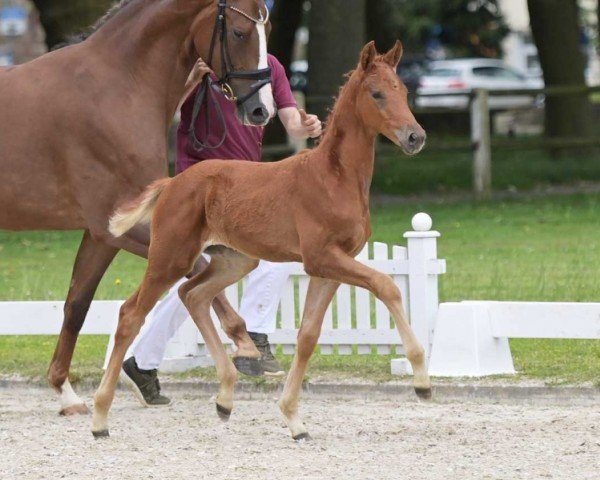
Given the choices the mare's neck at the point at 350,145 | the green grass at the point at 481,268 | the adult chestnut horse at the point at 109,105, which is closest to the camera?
the mare's neck at the point at 350,145

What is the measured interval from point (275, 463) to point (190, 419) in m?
1.29

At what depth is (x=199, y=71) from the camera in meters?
7.11

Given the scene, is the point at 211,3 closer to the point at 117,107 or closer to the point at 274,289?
the point at 117,107

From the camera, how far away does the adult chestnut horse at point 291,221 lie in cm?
578

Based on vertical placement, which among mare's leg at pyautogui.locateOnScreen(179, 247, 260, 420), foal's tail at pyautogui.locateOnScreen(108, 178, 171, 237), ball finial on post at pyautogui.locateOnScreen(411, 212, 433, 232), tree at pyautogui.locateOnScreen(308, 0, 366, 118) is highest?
foal's tail at pyautogui.locateOnScreen(108, 178, 171, 237)

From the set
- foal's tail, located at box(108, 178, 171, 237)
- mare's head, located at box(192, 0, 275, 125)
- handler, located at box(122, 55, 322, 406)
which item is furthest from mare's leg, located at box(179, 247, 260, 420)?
mare's head, located at box(192, 0, 275, 125)

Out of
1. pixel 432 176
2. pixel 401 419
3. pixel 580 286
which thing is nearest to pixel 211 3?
pixel 401 419

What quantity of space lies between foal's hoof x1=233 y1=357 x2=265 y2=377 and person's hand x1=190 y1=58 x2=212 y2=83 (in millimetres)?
1521

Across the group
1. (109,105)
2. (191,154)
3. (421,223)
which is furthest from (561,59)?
(109,105)

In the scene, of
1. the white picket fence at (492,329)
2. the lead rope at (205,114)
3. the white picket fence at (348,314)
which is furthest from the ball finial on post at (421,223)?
the lead rope at (205,114)

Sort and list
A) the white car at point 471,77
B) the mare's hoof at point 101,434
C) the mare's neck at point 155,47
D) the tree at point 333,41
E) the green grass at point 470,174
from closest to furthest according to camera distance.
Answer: the mare's hoof at point 101,434
the mare's neck at point 155,47
the tree at point 333,41
the green grass at point 470,174
the white car at point 471,77

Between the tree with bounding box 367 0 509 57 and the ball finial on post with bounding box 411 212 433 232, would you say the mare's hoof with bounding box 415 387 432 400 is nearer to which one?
the ball finial on post with bounding box 411 212 433 232

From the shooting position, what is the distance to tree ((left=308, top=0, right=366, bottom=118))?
1741 centimetres

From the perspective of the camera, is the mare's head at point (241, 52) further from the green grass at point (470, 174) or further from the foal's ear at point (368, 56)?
the green grass at point (470, 174)
